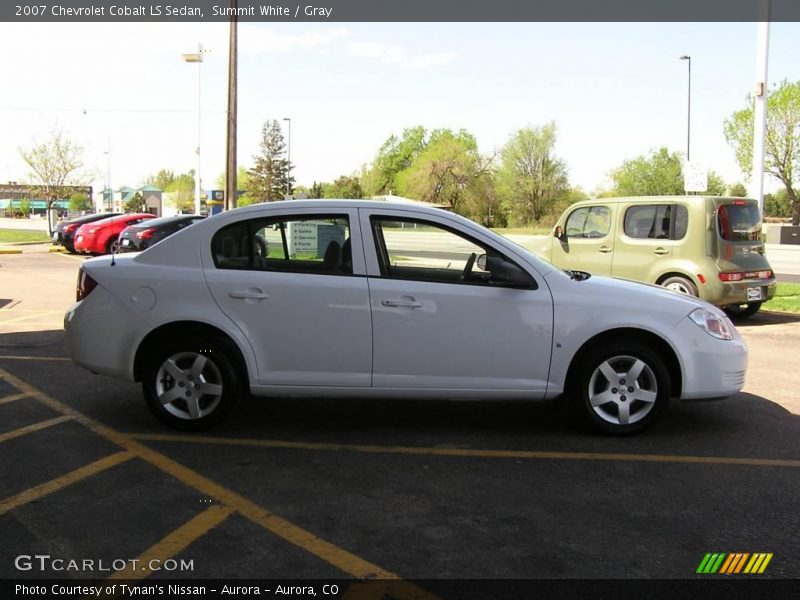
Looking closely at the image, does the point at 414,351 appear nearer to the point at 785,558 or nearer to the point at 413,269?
the point at 413,269

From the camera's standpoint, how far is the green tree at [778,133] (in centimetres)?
4797

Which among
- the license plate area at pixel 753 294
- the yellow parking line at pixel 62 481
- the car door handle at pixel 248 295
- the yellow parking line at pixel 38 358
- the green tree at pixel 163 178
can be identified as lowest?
the yellow parking line at pixel 62 481

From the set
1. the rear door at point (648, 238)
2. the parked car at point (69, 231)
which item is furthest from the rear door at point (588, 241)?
the parked car at point (69, 231)

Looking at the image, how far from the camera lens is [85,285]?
5.23 m

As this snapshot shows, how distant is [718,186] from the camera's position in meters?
70.1

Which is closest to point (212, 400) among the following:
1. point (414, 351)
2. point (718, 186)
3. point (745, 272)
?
point (414, 351)

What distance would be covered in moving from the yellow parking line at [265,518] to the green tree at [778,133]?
52.0 m

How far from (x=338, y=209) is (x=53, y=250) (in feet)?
81.4

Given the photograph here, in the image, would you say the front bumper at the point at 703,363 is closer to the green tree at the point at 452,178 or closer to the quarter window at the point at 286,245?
the quarter window at the point at 286,245

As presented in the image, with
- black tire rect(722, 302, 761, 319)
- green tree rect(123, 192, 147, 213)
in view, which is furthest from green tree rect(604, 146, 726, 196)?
black tire rect(722, 302, 761, 319)

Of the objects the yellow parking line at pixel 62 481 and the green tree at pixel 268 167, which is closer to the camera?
the yellow parking line at pixel 62 481

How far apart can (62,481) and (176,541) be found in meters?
1.15

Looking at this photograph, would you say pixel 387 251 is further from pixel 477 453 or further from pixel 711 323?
pixel 711 323

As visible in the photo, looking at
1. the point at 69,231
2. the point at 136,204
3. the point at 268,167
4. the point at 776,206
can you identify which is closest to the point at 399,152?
the point at 268,167
